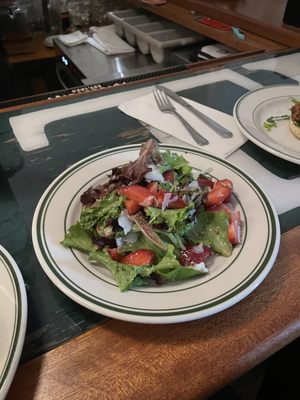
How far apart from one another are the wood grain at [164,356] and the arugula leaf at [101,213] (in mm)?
143

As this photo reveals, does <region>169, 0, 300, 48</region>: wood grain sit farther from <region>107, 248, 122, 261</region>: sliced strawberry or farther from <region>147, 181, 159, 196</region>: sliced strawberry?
<region>107, 248, 122, 261</region>: sliced strawberry

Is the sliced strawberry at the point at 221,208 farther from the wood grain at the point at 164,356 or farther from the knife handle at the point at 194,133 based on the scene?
the knife handle at the point at 194,133

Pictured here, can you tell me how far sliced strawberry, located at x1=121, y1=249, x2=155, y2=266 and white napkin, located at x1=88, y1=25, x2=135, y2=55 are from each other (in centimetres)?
172

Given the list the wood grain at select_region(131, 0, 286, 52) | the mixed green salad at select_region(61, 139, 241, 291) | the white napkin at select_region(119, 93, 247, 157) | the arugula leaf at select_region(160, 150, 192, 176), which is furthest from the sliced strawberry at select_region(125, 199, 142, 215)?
the wood grain at select_region(131, 0, 286, 52)

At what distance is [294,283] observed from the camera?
21.5 inches

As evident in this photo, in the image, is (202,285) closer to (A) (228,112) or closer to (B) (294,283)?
(B) (294,283)

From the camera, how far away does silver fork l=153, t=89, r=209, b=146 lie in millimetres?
871

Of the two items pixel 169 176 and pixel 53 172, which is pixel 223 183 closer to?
pixel 169 176

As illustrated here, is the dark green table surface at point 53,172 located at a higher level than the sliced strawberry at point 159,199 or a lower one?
lower

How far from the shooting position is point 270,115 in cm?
97

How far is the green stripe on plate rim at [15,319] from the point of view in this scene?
1.24 ft

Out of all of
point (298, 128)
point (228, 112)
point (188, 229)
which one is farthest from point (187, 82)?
point (188, 229)

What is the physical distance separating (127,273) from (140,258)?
3 centimetres

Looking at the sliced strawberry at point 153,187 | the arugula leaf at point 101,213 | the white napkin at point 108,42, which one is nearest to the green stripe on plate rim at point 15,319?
the arugula leaf at point 101,213
